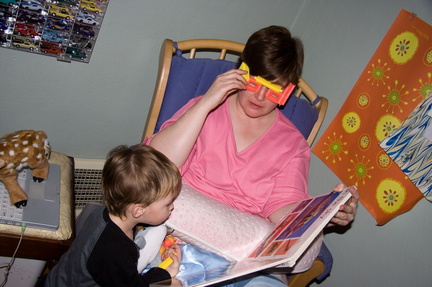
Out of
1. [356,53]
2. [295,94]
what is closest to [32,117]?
[295,94]

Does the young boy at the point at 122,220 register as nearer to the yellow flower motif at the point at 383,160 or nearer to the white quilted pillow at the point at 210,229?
the white quilted pillow at the point at 210,229

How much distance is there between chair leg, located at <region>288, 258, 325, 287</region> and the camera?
4.19 ft

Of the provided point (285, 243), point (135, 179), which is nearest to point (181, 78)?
point (135, 179)

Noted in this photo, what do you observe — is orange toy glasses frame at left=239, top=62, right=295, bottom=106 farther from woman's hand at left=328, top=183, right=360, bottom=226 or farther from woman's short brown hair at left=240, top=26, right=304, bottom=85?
woman's hand at left=328, top=183, right=360, bottom=226

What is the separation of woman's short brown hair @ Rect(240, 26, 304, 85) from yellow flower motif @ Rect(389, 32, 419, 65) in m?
0.41

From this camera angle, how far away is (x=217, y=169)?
1.37 metres

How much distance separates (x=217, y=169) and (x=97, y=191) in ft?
2.64

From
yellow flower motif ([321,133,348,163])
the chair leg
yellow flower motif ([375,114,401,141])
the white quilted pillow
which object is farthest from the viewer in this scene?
yellow flower motif ([321,133,348,163])

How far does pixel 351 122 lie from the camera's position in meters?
1.57

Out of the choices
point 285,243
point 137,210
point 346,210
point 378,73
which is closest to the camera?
point 285,243

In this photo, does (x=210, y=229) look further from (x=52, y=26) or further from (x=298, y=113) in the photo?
(x=52, y=26)

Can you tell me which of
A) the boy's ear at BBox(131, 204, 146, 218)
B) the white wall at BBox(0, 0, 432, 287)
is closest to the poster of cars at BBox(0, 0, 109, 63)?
the white wall at BBox(0, 0, 432, 287)

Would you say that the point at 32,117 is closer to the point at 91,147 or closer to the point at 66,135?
the point at 66,135

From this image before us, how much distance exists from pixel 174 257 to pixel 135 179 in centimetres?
28
